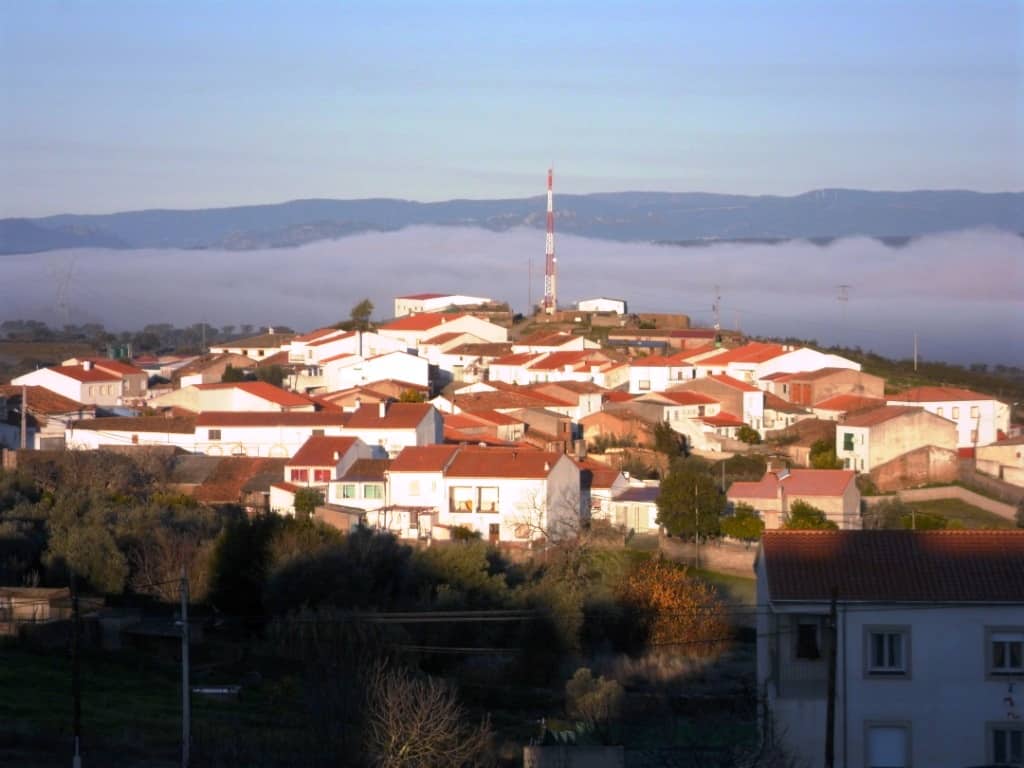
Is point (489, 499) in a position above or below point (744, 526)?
above

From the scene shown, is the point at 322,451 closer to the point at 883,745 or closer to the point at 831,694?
the point at 883,745

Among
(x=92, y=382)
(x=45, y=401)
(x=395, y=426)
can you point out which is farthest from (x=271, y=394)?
(x=395, y=426)

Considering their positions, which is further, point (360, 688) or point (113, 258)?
point (113, 258)

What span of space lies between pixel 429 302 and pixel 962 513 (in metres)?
33.1

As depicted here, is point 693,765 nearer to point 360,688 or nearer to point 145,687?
point 360,688

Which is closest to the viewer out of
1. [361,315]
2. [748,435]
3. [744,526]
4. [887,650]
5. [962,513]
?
[887,650]

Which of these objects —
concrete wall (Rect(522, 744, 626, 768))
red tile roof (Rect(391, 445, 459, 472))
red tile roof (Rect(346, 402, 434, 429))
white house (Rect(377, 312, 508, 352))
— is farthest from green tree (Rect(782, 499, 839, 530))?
white house (Rect(377, 312, 508, 352))

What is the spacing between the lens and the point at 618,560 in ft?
52.3

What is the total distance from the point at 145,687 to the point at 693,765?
490 cm

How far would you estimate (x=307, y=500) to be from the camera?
18.5 meters

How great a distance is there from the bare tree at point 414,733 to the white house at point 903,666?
165 cm

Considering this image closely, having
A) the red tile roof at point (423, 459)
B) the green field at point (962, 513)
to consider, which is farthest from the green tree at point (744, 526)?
the red tile roof at point (423, 459)

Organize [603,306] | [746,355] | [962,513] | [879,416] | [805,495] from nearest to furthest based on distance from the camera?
1. [805,495]
2. [962,513]
3. [879,416]
4. [746,355]
5. [603,306]

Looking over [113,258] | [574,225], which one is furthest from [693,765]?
[574,225]
